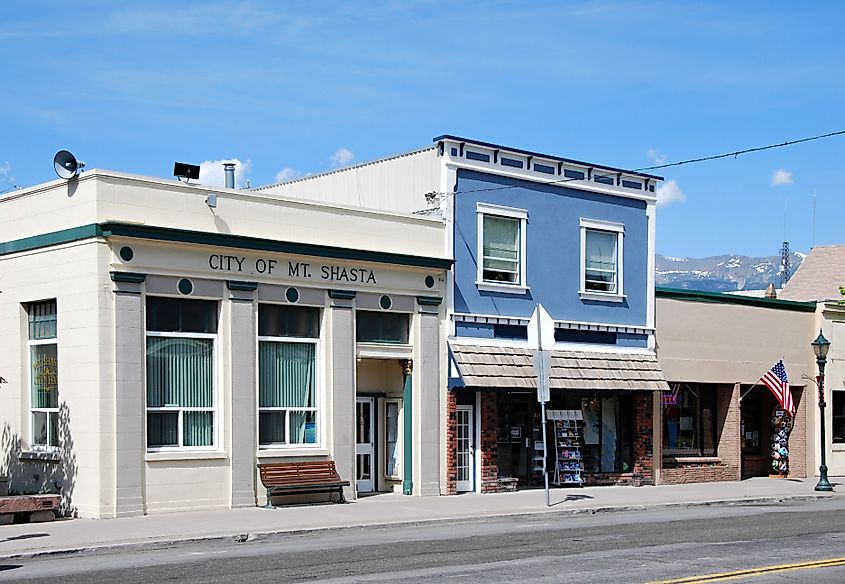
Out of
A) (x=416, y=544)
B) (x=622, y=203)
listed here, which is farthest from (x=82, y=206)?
(x=622, y=203)

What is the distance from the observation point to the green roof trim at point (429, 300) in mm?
25344

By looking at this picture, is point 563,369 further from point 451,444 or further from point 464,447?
point 451,444

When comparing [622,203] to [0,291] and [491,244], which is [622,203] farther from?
[0,291]

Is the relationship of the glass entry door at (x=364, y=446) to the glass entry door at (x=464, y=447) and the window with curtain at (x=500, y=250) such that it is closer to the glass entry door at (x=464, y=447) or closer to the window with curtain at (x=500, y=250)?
the glass entry door at (x=464, y=447)

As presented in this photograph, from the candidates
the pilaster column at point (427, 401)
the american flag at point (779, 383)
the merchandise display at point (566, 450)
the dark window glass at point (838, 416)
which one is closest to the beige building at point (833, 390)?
the dark window glass at point (838, 416)

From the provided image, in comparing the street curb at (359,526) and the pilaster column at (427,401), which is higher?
the pilaster column at (427,401)

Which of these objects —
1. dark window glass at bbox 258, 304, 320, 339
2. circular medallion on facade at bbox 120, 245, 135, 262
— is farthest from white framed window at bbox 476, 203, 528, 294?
circular medallion on facade at bbox 120, 245, 135, 262

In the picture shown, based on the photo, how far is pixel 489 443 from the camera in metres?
26.3

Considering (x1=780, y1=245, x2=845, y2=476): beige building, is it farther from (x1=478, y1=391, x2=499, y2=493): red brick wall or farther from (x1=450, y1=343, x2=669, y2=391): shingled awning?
(x1=478, y1=391, x2=499, y2=493): red brick wall

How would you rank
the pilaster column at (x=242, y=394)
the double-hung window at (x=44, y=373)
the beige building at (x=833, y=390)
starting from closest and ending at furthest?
1. the double-hung window at (x=44, y=373)
2. the pilaster column at (x=242, y=394)
3. the beige building at (x=833, y=390)

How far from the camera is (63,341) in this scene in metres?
21.3

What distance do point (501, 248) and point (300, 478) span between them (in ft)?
23.9

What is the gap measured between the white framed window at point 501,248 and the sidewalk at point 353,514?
14.8 ft

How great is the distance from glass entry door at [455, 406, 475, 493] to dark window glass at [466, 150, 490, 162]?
5.31 m
